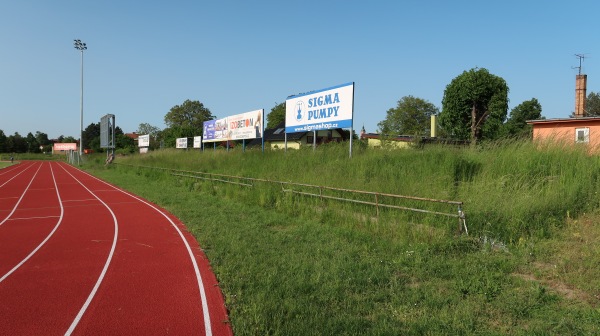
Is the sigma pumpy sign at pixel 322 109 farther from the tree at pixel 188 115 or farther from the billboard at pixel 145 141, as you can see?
the tree at pixel 188 115

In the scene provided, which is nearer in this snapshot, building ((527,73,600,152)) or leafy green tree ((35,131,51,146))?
building ((527,73,600,152))

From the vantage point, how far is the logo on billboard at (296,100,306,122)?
53.3 feet

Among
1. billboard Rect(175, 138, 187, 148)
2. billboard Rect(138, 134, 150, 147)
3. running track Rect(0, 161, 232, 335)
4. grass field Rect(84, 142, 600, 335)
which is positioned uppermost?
billboard Rect(138, 134, 150, 147)

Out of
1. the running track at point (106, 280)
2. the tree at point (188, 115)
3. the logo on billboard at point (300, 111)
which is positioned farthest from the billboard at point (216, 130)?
the tree at point (188, 115)

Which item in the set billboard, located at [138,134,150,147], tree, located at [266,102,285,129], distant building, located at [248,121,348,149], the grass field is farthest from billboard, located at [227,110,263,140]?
tree, located at [266,102,285,129]

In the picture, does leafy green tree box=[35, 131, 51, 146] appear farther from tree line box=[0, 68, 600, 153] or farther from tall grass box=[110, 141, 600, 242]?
tall grass box=[110, 141, 600, 242]

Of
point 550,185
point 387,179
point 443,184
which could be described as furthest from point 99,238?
point 550,185

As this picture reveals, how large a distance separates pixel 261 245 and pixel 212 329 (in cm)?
323

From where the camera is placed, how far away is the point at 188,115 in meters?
90.5

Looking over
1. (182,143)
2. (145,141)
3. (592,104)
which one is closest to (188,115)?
(145,141)

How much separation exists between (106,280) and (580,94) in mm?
35370

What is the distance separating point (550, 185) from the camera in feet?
23.5

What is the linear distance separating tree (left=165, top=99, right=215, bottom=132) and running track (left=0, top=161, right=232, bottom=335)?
267ft

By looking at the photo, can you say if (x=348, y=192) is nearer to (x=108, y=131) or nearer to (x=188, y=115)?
(x=108, y=131)
